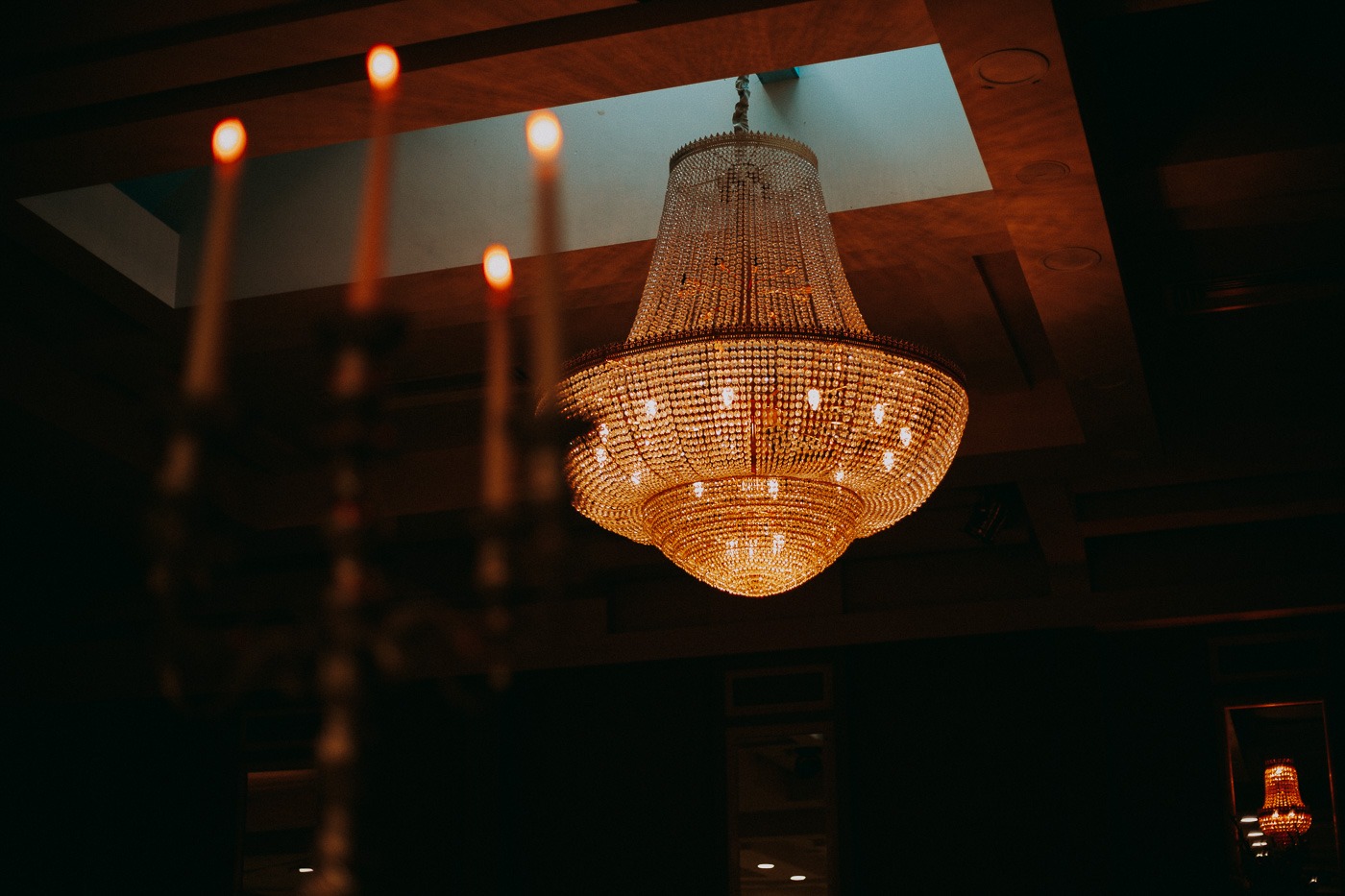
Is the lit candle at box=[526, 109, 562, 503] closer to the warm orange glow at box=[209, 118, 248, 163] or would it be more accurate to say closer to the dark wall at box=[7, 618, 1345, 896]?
the warm orange glow at box=[209, 118, 248, 163]

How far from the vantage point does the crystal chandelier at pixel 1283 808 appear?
7484 mm

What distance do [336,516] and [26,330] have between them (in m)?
3.84

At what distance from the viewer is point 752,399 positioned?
10.6 feet

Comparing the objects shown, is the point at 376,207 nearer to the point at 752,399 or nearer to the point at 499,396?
the point at 499,396

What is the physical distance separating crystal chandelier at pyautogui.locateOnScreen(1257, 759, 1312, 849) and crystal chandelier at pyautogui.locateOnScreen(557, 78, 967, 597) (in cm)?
A: 497

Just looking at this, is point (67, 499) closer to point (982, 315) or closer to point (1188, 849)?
point (982, 315)

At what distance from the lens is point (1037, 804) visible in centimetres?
729

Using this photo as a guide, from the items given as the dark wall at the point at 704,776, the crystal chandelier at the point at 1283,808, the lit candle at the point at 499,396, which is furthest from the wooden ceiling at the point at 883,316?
the crystal chandelier at the point at 1283,808

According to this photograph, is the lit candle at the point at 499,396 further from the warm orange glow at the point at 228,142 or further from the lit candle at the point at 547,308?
the warm orange glow at the point at 228,142

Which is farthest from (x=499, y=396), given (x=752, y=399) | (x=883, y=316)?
(x=883, y=316)

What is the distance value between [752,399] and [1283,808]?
A: 224 inches

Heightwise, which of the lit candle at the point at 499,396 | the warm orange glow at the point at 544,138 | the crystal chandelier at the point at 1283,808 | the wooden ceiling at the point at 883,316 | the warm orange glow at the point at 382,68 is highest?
the wooden ceiling at the point at 883,316

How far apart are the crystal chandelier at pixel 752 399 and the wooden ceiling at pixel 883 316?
0.37 meters

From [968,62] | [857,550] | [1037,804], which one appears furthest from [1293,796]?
[968,62]
